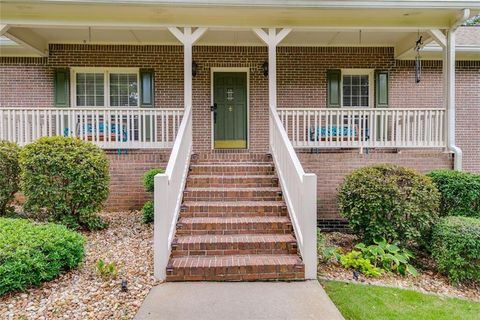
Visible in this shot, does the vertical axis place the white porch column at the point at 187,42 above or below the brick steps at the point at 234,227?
above

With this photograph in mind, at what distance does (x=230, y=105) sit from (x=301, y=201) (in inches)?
204

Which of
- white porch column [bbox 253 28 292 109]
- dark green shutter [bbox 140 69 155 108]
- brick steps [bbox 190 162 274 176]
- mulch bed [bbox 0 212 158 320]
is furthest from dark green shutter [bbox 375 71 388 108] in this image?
mulch bed [bbox 0 212 158 320]

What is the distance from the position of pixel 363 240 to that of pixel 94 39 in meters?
7.90

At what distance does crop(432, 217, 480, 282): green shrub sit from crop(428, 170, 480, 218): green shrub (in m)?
0.79

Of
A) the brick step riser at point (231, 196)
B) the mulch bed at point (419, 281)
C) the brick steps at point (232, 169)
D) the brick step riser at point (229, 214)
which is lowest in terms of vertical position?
the mulch bed at point (419, 281)

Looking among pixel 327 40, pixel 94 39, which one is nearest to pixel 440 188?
pixel 327 40

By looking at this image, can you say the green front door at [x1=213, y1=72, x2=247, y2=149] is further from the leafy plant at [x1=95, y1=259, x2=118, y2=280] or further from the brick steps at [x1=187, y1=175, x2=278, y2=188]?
the leafy plant at [x1=95, y1=259, x2=118, y2=280]

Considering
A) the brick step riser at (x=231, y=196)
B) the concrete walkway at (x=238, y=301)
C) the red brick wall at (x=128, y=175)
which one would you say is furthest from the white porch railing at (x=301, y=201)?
the red brick wall at (x=128, y=175)

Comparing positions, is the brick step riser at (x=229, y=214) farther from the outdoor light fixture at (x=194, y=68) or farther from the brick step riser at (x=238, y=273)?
the outdoor light fixture at (x=194, y=68)

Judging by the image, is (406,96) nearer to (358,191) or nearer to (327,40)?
(327,40)

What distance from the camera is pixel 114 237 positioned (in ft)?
17.5

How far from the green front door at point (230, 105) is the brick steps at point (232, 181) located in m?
3.16

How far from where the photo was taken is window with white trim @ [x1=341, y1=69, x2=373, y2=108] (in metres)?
9.08

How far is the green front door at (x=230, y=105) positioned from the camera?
29.0 feet
